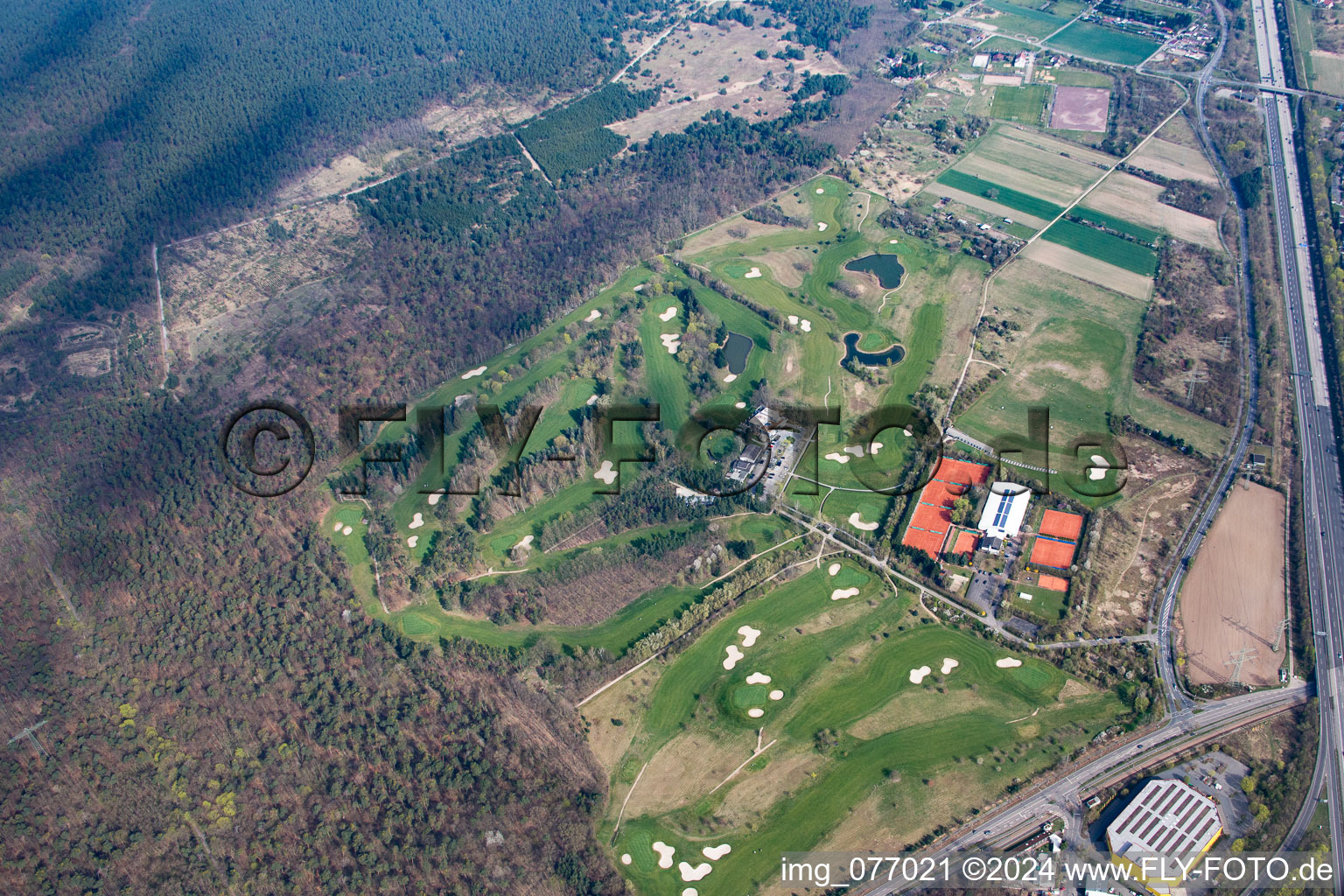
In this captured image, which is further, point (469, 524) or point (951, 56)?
point (951, 56)

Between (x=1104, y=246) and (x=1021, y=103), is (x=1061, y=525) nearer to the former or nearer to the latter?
(x=1104, y=246)

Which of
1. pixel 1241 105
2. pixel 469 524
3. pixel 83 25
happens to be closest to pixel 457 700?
pixel 469 524

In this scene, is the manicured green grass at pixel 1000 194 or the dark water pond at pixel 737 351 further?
the manicured green grass at pixel 1000 194

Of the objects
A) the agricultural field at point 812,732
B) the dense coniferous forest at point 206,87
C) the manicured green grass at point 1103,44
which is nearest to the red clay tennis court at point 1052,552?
the agricultural field at point 812,732

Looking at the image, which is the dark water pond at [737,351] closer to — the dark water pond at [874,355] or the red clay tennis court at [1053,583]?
the dark water pond at [874,355]

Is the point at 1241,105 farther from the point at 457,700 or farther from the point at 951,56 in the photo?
the point at 457,700

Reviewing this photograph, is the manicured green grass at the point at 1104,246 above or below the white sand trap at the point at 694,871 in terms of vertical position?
above

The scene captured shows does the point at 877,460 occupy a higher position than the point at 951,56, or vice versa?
the point at 951,56
